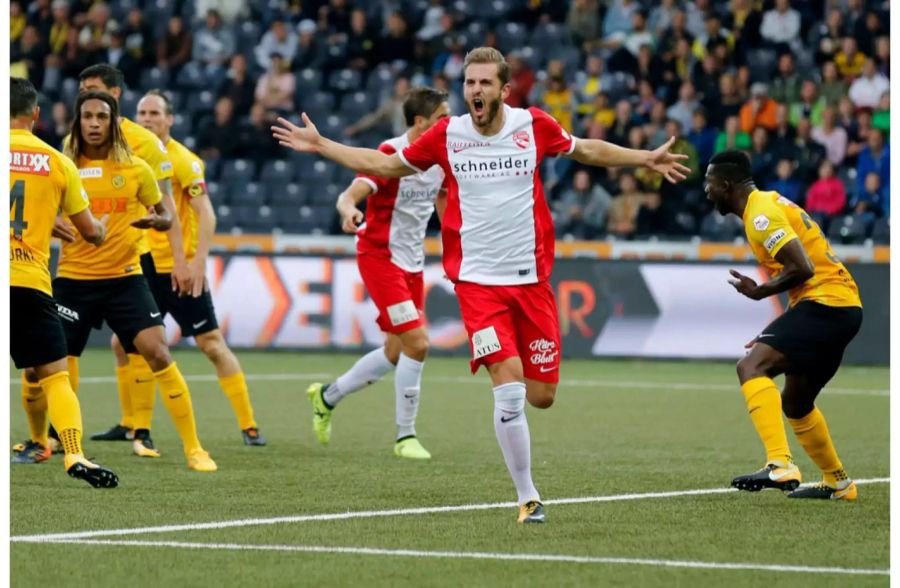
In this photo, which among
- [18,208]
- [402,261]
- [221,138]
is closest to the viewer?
[18,208]

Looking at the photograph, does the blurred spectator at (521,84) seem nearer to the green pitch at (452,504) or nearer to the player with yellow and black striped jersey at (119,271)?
the green pitch at (452,504)

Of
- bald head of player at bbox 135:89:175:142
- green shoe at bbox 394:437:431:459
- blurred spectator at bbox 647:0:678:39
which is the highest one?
blurred spectator at bbox 647:0:678:39

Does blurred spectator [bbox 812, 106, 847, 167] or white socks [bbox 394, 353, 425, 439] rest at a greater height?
blurred spectator [bbox 812, 106, 847, 167]

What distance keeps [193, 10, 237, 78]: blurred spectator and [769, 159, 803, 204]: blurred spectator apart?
9.40m

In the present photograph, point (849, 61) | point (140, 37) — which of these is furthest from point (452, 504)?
point (140, 37)

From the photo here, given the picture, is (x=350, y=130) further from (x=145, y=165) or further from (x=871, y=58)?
(x=145, y=165)

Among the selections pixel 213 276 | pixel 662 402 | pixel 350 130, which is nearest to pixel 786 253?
pixel 662 402

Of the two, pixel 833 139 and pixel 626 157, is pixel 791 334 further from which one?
pixel 833 139

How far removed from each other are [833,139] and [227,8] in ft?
34.0

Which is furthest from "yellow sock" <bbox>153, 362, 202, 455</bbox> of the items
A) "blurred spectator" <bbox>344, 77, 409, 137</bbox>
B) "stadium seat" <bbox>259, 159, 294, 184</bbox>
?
"stadium seat" <bbox>259, 159, 294, 184</bbox>

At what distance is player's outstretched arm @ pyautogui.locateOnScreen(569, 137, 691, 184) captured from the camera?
8523mm

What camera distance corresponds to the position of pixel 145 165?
10141mm

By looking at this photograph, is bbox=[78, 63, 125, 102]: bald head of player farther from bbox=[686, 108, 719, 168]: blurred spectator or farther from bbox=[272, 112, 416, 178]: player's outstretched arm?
bbox=[686, 108, 719, 168]: blurred spectator

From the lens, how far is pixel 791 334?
8.82 meters
